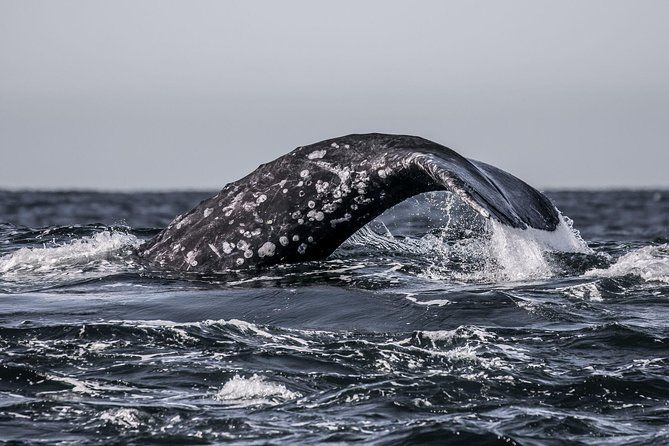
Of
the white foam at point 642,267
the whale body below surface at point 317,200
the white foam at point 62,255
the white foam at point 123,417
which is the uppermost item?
the whale body below surface at point 317,200

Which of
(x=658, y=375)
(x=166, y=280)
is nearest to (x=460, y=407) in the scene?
(x=658, y=375)

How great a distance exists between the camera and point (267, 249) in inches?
402

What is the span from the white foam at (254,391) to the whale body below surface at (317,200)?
9.80 ft

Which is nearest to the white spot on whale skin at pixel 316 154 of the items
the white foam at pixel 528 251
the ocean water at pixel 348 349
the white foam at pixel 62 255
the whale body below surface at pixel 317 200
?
the whale body below surface at pixel 317 200

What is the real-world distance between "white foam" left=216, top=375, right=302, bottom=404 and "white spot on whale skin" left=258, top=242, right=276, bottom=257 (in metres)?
3.42

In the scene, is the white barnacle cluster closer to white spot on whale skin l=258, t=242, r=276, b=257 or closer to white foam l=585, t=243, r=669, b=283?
white spot on whale skin l=258, t=242, r=276, b=257

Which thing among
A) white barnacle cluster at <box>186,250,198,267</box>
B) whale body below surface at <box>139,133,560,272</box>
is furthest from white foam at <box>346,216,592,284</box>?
white barnacle cluster at <box>186,250,198,267</box>

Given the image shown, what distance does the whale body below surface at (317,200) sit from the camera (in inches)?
376

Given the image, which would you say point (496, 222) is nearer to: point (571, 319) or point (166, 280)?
point (571, 319)

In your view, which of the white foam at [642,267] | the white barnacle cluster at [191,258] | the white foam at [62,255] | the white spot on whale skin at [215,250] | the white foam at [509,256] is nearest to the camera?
the white foam at [509,256]

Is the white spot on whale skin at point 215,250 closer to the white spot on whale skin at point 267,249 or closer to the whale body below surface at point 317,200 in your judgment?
the whale body below surface at point 317,200

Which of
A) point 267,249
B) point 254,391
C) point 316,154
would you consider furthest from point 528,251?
point 254,391

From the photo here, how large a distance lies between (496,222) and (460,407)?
2.57m

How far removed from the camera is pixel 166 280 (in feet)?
33.1
